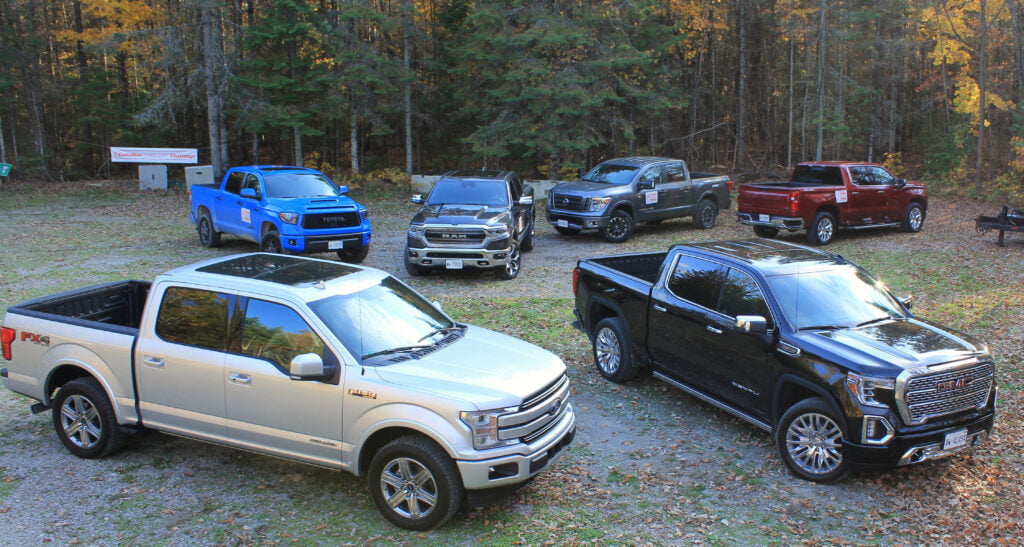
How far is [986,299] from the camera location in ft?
38.5

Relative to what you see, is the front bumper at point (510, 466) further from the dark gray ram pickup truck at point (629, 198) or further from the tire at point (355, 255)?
the dark gray ram pickup truck at point (629, 198)

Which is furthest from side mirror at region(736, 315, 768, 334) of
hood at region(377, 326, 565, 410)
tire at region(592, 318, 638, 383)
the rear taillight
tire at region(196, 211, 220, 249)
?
tire at region(196, 211, 220, 249)

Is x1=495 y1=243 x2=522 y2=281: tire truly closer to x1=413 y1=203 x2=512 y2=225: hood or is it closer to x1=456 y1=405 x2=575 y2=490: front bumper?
x1=413 y1=203 x2=512 y2=225: hood

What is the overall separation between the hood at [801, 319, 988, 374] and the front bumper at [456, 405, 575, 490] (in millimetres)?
2325

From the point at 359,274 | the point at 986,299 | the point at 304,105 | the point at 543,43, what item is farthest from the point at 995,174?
the point at 359,274

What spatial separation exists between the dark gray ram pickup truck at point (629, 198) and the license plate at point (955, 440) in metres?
12.1

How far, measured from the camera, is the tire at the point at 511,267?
13633 mm

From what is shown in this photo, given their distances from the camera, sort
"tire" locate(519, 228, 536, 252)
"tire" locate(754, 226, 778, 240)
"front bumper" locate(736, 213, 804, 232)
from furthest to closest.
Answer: "tire" locate(754, 226, 778, 240) < "tire" locate(519, 228, 536, 252) < "front bumper" locate(736, 213, 804, 232)

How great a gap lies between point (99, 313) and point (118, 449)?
1509mm

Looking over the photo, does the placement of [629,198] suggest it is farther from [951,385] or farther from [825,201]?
[951,385]

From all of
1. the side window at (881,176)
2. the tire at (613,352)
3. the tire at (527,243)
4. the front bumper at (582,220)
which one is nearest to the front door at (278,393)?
the tire at (613,352)

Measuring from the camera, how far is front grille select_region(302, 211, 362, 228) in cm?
1402

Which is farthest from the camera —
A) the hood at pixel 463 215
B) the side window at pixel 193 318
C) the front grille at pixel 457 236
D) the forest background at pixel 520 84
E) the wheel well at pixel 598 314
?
the forest background at pixel 520 84

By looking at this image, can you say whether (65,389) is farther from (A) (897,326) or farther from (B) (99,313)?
(A) (897,326)
